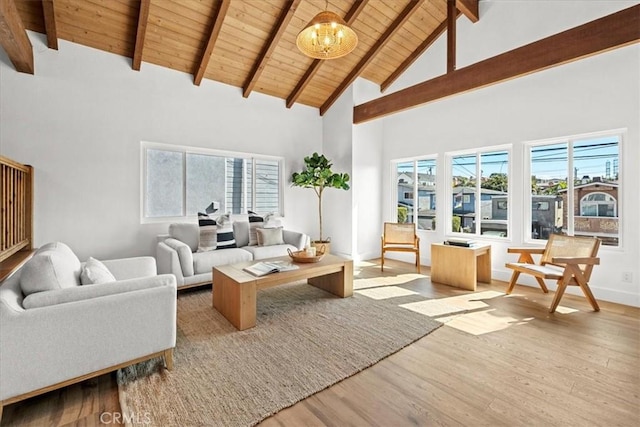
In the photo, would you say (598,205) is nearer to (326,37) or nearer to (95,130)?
(326,37)

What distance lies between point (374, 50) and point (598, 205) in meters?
3.91

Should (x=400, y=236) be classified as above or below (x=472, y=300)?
above

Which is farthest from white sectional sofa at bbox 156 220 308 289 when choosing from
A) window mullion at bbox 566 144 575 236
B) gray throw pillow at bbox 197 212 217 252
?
window mullion at bbox 566 144 575 236

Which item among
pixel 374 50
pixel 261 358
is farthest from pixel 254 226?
pixel 374 50

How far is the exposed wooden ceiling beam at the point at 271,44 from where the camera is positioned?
3.88 m

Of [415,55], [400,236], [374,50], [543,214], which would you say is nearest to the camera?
[543,214]

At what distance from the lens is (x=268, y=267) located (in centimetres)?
311

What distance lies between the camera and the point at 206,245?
13.4ft

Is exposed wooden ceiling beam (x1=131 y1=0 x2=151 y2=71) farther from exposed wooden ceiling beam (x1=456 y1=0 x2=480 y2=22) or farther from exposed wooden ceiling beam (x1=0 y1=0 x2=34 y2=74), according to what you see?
exposed wooden ceiling beam (x1=456 y1=0 x2=480 y2=22)

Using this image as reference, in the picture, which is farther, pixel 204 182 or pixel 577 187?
pixel 204 182

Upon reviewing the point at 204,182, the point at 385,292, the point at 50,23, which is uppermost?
the point at 50,23

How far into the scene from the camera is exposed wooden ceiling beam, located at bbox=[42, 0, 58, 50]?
3.21 m

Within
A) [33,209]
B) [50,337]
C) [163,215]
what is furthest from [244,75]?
[50,337]

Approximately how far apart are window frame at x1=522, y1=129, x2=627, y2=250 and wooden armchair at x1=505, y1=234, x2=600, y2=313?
1.48 ft
